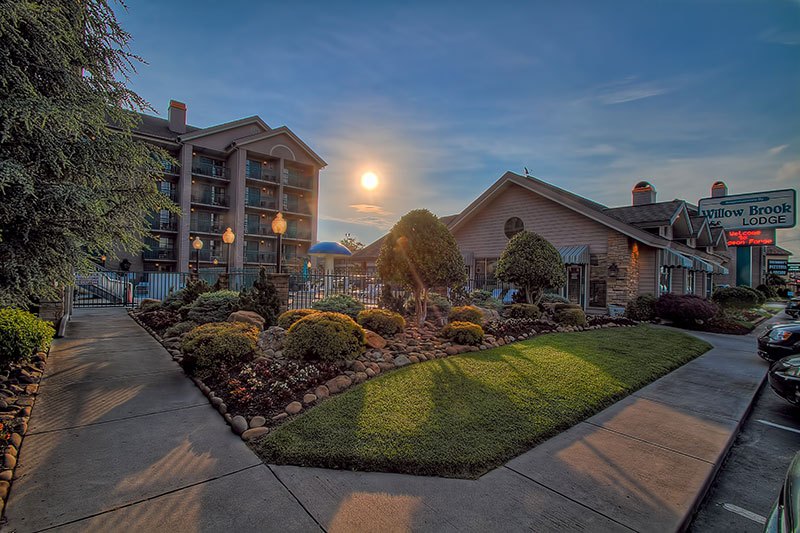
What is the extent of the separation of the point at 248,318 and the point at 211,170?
85.3 feet

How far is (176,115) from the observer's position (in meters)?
27.7

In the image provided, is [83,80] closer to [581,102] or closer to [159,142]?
[581,102]

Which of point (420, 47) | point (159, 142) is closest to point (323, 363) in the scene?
point (420, 47)

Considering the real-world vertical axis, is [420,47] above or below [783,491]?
above

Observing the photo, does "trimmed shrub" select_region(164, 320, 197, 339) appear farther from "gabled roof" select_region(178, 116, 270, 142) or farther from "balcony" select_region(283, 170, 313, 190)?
"balcony" select_region(283, 170, 313, 190)

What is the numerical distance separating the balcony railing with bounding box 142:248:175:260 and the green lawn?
1110 inches

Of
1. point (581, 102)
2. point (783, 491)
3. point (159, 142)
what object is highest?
point (159, 142)

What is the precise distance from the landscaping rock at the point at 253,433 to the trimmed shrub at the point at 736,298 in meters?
18.9

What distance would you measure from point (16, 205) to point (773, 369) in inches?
375

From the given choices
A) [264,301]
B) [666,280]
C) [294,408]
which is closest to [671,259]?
[666,280]

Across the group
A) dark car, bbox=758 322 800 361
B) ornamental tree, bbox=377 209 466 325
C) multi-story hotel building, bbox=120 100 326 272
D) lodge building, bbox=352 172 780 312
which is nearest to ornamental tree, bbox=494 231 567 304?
ornamental tree, bbox=377 209 466 325

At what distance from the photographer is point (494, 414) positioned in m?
3.98

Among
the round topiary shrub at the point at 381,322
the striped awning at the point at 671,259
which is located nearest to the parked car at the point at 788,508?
the round topiary shrub at the point at 381,322

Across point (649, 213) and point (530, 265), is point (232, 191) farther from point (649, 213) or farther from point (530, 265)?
point (649, 213)
